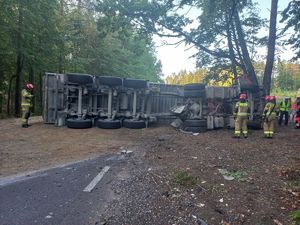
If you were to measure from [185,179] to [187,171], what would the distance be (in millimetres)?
601

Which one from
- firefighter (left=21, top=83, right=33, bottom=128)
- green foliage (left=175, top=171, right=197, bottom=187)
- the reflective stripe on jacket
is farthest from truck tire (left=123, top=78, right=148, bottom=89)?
green foliage (left=175, top=171, right=197, bottom=187)

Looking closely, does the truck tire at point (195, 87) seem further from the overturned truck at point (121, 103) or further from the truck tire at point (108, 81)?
the truck tire at point (108, 81)

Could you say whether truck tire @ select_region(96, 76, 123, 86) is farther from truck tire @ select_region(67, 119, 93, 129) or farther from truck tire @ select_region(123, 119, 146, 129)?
truck tire @ select_region(67, 119, 93, 129)

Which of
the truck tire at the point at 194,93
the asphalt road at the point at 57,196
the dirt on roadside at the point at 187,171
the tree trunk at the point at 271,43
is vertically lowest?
the asphalt road at the point at 57,196

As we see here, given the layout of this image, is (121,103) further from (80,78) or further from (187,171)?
(187,171)

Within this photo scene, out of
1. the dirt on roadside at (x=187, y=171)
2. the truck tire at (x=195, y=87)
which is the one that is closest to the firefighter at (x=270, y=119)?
the dirt on roadside at (x=187, y=171)

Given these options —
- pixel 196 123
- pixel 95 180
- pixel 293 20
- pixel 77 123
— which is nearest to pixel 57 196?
pixel 95 180

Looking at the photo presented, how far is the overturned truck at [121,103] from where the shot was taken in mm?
11195

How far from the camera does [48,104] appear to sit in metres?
11.8

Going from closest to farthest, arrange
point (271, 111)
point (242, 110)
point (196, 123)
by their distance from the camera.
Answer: point (242, 110) → point (271, 111) → point (196, 123)

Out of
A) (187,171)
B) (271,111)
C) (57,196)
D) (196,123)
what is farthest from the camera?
(196,123)

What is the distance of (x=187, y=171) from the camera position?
5.62 metres

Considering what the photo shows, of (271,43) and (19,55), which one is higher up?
(271,43)

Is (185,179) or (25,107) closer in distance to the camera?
(185,179)
